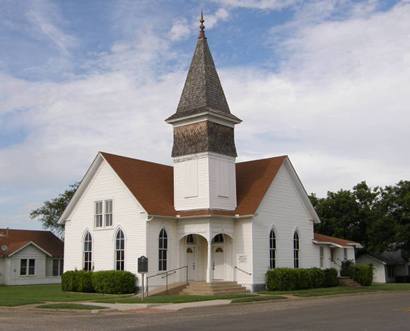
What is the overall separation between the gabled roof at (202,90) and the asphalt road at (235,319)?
13.6 meters

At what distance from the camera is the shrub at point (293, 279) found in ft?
106

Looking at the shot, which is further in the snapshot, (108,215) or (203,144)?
(108,215)

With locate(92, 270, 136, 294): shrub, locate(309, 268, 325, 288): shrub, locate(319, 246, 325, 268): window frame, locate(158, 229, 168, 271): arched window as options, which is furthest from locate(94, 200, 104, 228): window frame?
locate(319, 246, 325, 268): window frame

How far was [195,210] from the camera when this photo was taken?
32.8 meters

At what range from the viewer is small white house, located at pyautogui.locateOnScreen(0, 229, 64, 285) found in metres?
47.7

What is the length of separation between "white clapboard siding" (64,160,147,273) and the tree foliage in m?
26.0

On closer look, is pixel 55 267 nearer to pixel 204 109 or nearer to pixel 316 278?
pixel 204 109

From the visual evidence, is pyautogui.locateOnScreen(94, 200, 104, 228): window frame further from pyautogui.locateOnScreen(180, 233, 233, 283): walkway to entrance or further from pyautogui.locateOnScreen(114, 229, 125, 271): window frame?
pyautogui.locateOnScreen(180, 233, 233, 283): walkway to entrance

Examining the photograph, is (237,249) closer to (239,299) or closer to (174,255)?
(174,255)

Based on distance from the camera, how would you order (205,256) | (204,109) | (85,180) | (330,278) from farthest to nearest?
(330,278), (85,180), (205,256), (204,109)

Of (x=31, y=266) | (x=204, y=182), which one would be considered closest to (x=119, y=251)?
(x=204, y=182)

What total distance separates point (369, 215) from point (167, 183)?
24.0 meters

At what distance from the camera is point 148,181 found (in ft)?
114

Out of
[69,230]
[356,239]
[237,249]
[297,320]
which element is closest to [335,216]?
[356,239]
